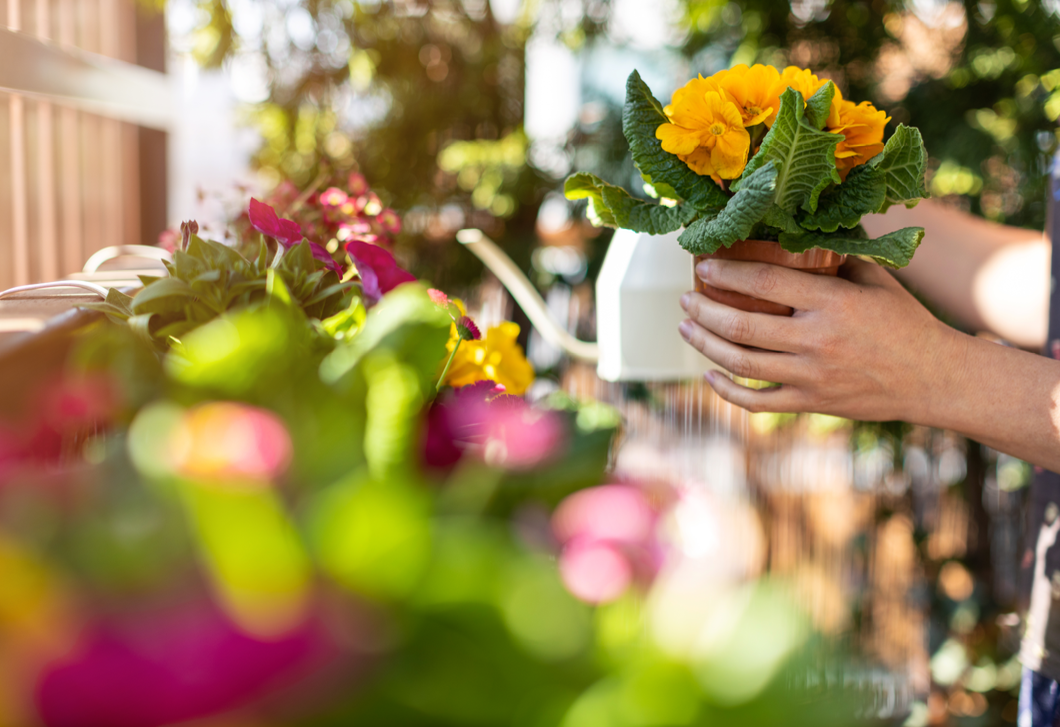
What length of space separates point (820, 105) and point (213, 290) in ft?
1.42

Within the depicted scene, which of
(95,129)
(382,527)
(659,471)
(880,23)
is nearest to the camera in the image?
(382,527)

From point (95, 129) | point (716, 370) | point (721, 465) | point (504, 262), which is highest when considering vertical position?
point (95, 129)

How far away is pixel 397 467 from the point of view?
0.22 m

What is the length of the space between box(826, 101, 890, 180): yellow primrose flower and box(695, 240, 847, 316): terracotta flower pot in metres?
0.08

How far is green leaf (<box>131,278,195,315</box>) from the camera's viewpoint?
350mm

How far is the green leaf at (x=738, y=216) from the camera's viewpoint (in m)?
0.49

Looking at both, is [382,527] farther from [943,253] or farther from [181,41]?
[181,41]

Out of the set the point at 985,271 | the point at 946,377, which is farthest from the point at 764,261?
the point at 985,271

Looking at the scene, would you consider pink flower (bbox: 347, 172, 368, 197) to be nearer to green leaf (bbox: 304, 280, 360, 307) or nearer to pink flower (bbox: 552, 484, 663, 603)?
green leaf (bbox: 304, 280, 360, 307)

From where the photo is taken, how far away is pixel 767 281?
23.2 inches

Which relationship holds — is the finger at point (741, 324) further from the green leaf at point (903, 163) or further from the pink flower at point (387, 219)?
the pink flower at point (387, 219)

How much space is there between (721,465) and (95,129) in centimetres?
170

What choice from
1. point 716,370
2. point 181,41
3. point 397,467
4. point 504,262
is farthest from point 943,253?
point 181,41

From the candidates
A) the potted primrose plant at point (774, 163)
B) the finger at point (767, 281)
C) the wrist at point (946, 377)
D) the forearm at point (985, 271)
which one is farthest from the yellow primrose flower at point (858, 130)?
the forearm at point (985, 271)
